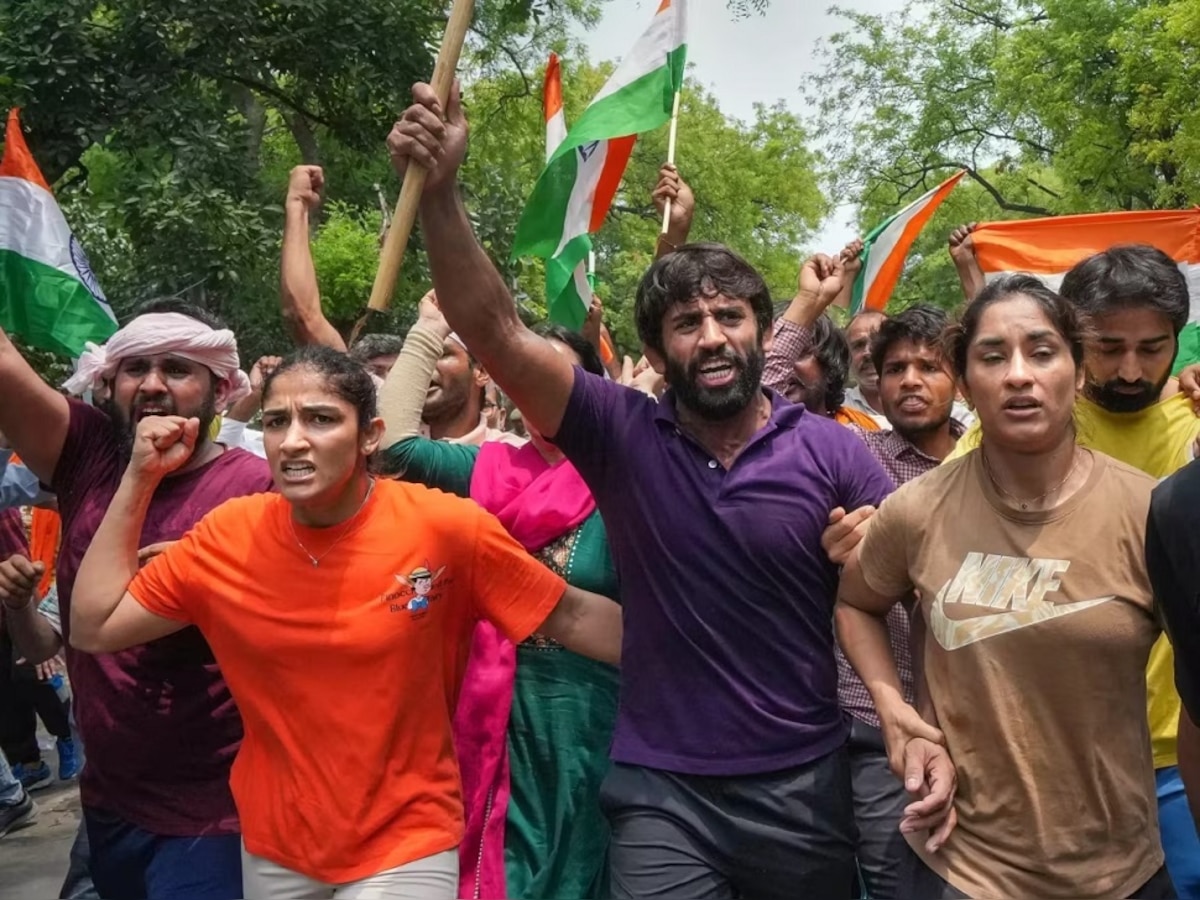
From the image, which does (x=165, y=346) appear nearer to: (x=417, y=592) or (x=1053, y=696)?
(x=417, y=592)

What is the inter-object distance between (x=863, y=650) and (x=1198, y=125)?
44.3ft

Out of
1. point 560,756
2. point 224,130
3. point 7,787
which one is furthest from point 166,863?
point 224,130

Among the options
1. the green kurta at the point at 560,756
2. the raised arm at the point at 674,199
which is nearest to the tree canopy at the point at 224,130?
the raised arm at the point at 674,199

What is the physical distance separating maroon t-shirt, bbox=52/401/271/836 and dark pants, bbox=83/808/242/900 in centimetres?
3

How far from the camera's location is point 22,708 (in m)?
7.37

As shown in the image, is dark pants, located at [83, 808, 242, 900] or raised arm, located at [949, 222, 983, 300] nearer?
dark pants, located at [83, 808, 242, 900]

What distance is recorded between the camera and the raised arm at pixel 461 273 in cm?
272

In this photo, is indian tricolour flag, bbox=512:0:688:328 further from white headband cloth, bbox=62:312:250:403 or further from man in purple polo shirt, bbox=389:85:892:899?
man in purple polo shirt, bbox=389:85:892:899

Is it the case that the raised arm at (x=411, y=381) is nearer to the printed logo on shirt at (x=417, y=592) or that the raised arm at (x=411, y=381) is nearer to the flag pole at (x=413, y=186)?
the flag pole at (x=413, y=186)

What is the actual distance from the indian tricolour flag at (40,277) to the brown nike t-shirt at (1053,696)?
4075 mm

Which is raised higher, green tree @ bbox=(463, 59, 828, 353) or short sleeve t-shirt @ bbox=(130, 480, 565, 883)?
green tree @ bbox=(463, 59, 828, 353)

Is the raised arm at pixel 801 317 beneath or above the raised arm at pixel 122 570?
above

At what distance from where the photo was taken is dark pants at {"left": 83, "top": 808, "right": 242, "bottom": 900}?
313 centimetres

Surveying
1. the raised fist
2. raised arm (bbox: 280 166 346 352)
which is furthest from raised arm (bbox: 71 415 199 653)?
the raised fist
